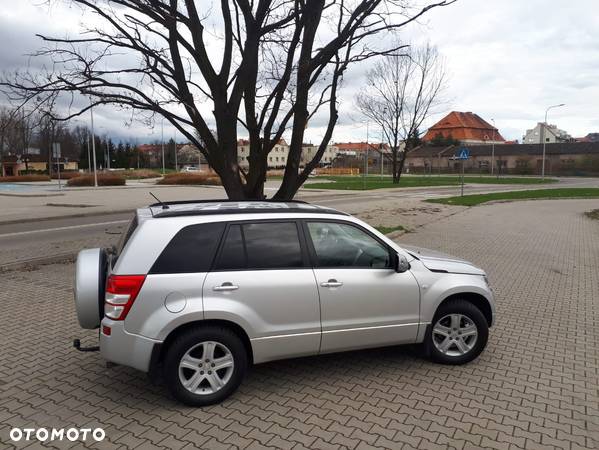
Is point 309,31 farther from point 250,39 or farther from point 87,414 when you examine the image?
point 87,414

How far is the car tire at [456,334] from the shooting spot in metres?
4.52

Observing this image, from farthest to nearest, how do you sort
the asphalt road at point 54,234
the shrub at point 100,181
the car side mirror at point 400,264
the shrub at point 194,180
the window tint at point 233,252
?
the shrub at point 194,180
the shrub at point 100,181
the asphalt road at point 54,234
the car side mirror at point 400,264
the window tint at point 233,252

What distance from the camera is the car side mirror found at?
4285 mm

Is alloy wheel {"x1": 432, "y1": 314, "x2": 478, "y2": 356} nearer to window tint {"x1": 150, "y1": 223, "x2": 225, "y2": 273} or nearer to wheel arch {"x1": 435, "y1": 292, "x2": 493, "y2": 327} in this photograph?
wheel arch {"x1": 435, "y1": 292, "x2": 493, "y2": 327}

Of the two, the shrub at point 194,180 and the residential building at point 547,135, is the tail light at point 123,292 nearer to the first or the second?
the shrub at point 194,180

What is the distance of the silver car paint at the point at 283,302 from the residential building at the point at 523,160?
72620 millimetres

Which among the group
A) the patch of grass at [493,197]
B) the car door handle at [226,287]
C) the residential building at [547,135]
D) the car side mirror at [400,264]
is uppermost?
Result: the residential building at [547,135]

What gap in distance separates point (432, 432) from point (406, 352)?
1488mm

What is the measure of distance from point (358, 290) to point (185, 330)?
4.82 feet

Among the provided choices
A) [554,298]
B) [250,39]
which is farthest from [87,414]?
[250,39]

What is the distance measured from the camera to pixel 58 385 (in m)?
4.14

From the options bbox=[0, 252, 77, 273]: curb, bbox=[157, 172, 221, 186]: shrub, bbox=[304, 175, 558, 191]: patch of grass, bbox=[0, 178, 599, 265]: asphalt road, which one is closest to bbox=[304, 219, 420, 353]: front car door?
bbox=[0, 178, 599, 265]: asphalt road

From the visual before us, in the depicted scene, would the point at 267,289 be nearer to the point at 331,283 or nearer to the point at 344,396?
the point at 331,283

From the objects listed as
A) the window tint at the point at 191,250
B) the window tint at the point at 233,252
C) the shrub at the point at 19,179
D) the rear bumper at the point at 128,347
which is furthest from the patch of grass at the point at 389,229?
the shrub at the point at 19,179
